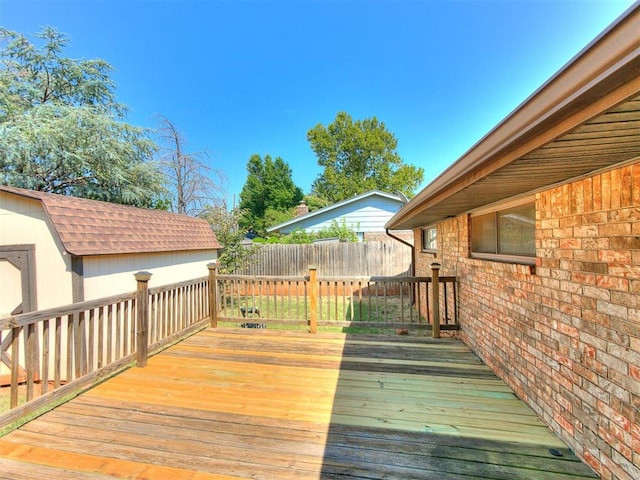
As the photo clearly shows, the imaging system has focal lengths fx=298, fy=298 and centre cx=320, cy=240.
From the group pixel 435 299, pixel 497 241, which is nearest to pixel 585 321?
pixel 497 241

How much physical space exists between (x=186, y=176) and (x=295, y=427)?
12271 millimetres

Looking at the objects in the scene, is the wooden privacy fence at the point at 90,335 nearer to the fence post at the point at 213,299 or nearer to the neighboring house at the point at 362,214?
the fence post at the point at 213,299

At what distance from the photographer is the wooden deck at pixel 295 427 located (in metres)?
1.92

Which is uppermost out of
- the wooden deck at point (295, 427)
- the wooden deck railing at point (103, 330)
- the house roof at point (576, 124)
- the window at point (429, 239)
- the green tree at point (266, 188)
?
the green tree at point (266, 188)

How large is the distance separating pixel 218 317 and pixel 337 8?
8.02 meters

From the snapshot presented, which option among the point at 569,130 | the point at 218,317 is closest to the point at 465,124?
the point at 218,317

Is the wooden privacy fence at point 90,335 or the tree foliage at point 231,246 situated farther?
the tree foliage at point 231,246

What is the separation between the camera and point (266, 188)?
28.5 meters

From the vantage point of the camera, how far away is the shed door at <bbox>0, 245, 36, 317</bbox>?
13.6 ft

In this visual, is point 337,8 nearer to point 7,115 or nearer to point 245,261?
point 245,261

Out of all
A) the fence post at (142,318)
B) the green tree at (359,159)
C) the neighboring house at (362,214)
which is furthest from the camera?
the green tree at (359,159)

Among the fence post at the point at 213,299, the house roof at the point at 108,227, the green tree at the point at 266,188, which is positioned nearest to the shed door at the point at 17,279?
the house roof at the point at 108,227

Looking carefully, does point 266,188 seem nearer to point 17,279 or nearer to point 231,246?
point 231,246

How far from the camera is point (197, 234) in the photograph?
732 centimetres
